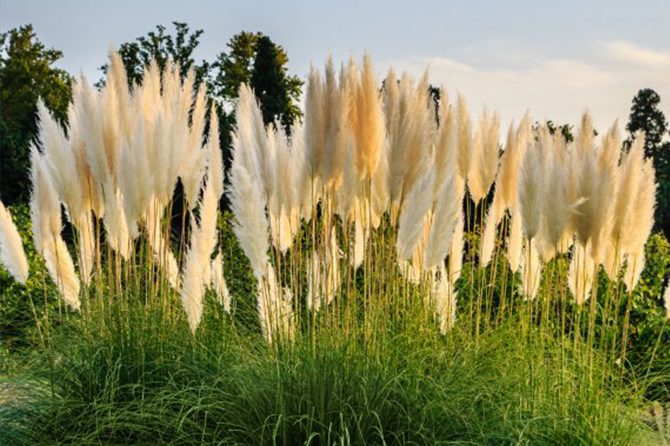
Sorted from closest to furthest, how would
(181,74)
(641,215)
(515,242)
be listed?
(641,215)
(515,242)
(181,74)

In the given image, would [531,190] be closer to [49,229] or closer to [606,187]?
[606,187]

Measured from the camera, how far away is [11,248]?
5.55m

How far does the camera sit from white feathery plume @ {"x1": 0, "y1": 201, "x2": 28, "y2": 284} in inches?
216

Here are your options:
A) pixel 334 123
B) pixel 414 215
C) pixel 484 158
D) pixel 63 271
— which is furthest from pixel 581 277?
pixel 63 271

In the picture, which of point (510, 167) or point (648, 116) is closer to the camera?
point (510, 167)

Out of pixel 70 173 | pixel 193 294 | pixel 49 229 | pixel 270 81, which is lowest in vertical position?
pixel 193 294

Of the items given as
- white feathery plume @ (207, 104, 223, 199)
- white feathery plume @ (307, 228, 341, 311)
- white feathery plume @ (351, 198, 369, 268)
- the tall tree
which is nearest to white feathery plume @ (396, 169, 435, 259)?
white feathery plume @ (307, 228, 341, 311)

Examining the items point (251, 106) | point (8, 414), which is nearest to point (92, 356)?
point (8, 414)

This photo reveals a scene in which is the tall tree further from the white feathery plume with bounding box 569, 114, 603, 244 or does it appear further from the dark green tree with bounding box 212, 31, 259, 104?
the white feathery plume with bounding box 569, 114, 603, 244

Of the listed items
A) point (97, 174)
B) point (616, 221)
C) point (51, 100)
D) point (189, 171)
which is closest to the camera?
point (616, 221)

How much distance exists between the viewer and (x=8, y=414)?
5.01 meters

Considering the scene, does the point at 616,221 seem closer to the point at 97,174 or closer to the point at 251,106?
the point at 251,106

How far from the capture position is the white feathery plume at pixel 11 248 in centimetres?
550

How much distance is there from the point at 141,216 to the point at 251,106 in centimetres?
93
